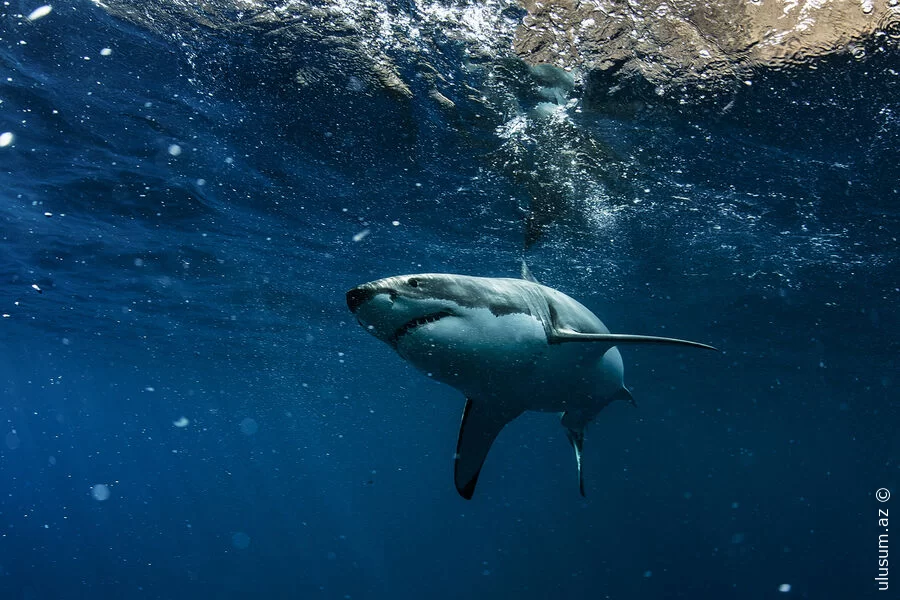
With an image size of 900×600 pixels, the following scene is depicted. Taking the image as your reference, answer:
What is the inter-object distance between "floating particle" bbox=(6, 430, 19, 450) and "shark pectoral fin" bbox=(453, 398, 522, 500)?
16015 cm

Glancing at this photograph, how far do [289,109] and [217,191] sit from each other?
4.60 m

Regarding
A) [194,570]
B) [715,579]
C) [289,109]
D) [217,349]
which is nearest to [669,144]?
[289,109]

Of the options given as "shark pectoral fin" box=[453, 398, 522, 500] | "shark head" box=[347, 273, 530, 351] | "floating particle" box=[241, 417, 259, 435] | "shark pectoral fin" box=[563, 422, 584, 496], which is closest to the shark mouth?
"shark head" box=[347, 273, 530, 351]

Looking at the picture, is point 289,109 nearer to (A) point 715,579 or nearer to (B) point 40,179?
(B) point 40,179

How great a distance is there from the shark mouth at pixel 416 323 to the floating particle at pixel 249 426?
80348mm

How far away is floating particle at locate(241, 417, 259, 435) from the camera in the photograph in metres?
79.8

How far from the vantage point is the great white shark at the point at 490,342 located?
311 centimetres

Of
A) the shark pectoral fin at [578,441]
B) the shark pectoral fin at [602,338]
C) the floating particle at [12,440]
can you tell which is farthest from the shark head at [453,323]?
the floating particle at [12,440]

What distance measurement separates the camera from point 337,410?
6438 cm

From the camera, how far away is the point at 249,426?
8775 cm

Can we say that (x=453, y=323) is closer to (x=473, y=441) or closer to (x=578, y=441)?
(x=473, y=441)

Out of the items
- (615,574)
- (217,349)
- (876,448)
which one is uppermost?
(217,349)

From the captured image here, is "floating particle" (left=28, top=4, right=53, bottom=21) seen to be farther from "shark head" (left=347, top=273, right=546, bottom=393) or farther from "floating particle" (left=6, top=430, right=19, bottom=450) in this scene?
"floating particle" (left=6, top=430, right=19, bottom=450)

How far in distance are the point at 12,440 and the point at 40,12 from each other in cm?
17193
